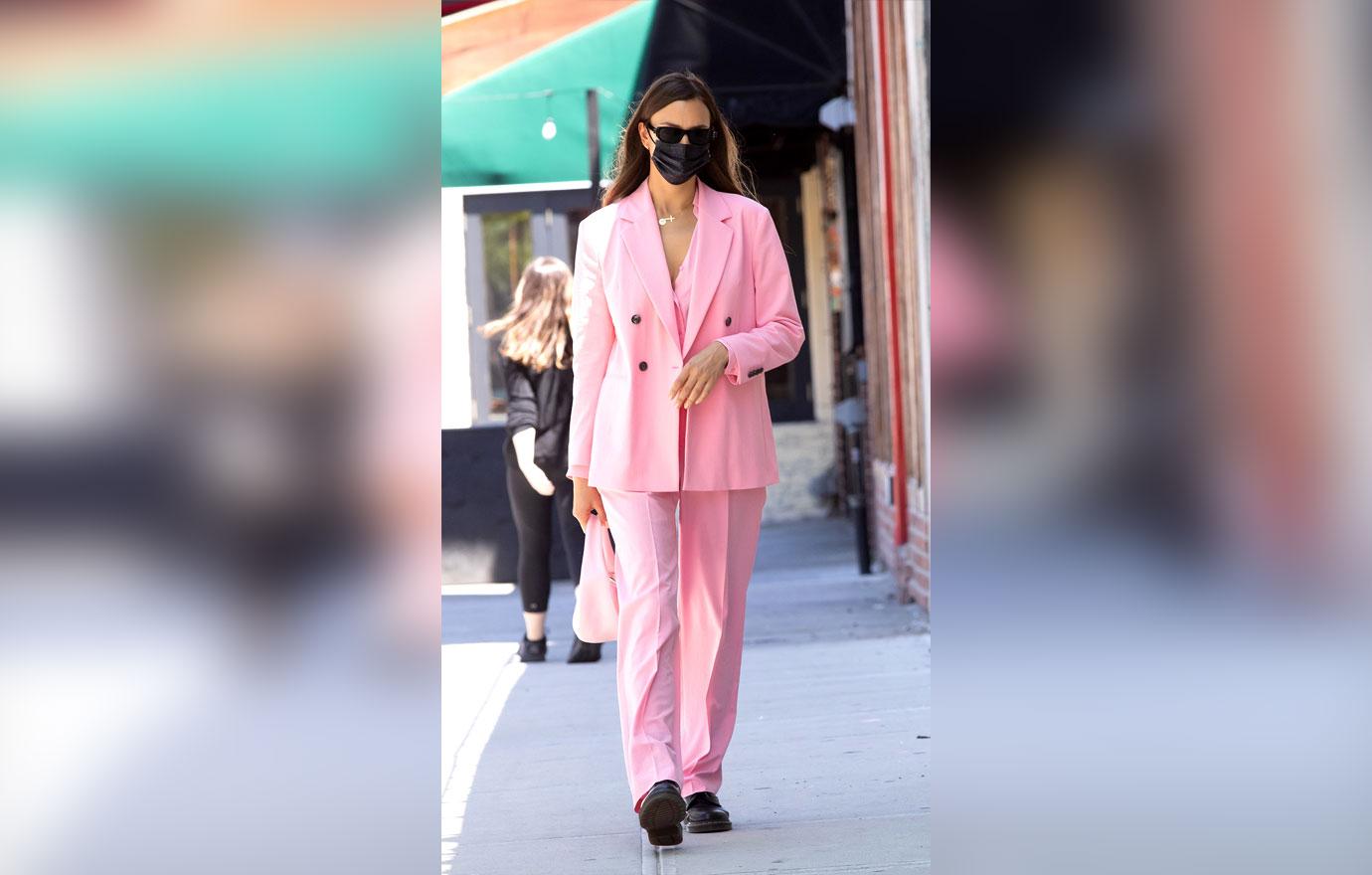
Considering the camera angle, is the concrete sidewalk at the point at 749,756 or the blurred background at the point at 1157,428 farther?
the concrete sidewalk at the point at 749,756

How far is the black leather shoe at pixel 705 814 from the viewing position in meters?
4.15

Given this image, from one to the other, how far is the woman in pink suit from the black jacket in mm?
2924

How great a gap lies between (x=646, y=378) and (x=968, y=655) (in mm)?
2059

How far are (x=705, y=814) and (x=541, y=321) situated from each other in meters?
3.40

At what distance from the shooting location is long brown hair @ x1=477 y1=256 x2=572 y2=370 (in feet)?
23.4

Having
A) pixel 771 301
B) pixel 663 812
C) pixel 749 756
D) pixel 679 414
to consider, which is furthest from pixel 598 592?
pixel 749 756

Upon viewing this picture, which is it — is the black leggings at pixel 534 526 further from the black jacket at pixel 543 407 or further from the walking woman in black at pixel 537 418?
the black jacket at pixel 543 407

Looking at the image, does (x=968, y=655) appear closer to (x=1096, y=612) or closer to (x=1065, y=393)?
(x=1096, y=612)

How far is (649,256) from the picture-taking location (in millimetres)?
4066

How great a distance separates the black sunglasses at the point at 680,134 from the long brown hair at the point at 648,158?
5 cm

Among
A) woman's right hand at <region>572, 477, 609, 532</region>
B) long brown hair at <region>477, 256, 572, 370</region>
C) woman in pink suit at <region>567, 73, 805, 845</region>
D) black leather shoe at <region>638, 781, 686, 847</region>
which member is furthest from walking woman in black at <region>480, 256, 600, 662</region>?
black leather shoe at <region>638, 781, 686, 847</region>

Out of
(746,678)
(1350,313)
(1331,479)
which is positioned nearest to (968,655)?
(1331,479)

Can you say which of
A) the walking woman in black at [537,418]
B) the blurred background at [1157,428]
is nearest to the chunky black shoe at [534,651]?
the walking woman in black at [537,418]

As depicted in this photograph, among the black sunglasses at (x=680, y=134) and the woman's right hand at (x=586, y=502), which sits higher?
the black sunglasses at (x=680, y=134)
